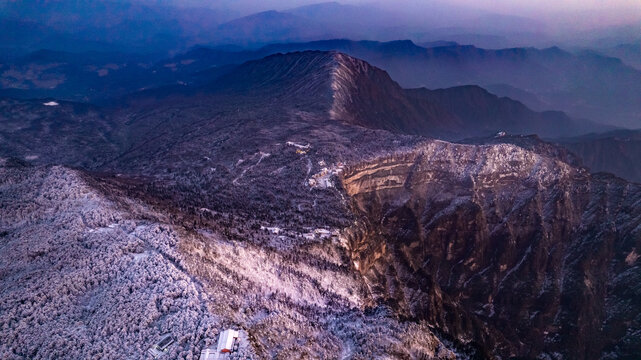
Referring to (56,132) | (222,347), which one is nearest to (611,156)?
(222,347)

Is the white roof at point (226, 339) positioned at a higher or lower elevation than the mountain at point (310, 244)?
higher

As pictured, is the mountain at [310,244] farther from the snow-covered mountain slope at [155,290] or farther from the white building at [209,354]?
the white building at [209,354]

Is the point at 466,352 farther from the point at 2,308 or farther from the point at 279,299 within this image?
the point at 2,308

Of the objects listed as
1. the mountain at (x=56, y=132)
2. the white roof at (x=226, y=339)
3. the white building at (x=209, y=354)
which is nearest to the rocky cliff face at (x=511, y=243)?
the white roof at (x=226, y=339)

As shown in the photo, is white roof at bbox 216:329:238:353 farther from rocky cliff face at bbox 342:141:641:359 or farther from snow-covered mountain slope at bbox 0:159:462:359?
rocky cliff face at bbox 342:141:641:359

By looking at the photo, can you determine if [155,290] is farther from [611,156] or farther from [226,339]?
[611,156]
